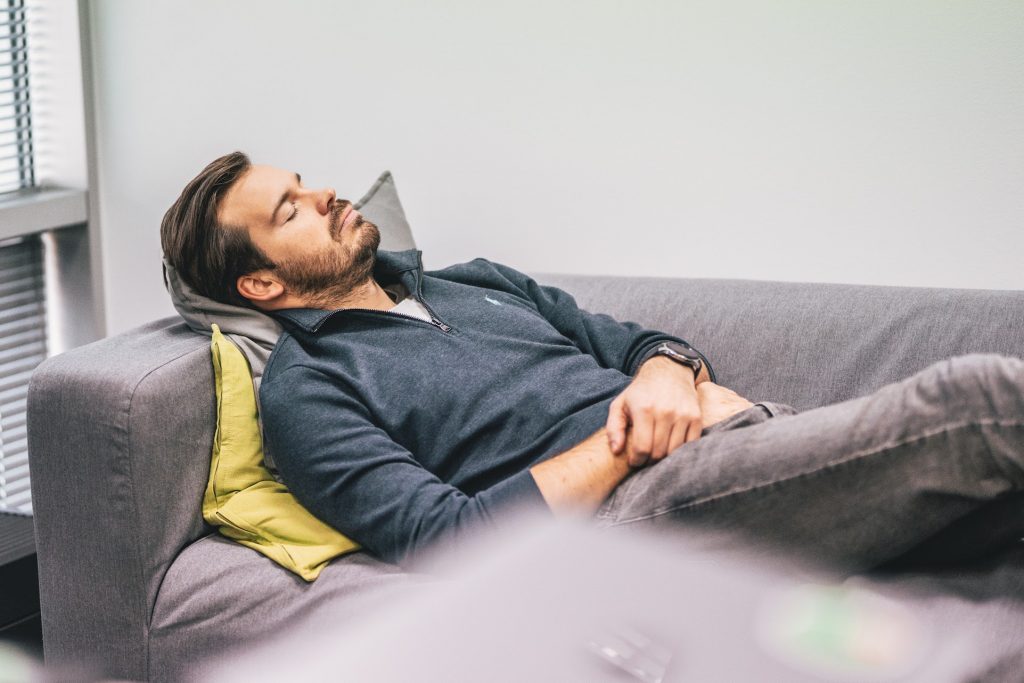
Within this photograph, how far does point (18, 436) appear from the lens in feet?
9.31

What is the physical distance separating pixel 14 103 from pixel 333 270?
1401 millimetres

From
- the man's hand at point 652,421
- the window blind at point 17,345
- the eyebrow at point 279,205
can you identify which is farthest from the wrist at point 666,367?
the window blind at point 17,345

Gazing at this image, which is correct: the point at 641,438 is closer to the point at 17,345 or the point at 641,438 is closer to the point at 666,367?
the point at 666,367

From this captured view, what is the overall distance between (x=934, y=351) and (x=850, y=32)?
0.70 meters

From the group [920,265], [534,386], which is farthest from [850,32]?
[534,386]

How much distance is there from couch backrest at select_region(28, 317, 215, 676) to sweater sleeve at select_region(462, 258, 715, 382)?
2.12 feet

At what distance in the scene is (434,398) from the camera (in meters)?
1.72

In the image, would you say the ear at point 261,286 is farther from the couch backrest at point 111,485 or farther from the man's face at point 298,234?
the couch backrest at point 111,485

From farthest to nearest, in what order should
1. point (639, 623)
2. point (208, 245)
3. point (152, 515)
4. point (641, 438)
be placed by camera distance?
point (208, 245) < point (152, 515) < point (641, 438) < point (639, 623)

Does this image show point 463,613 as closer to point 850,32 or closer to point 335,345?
point 335,345

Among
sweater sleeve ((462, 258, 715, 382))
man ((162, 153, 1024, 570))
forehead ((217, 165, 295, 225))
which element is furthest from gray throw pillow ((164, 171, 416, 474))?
sweater sleeve ((462, 258, 715, 382))

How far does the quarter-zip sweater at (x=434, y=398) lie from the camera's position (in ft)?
4.99

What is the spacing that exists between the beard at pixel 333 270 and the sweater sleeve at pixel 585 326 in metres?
0.26

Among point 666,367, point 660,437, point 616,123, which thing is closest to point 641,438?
point 660,437
